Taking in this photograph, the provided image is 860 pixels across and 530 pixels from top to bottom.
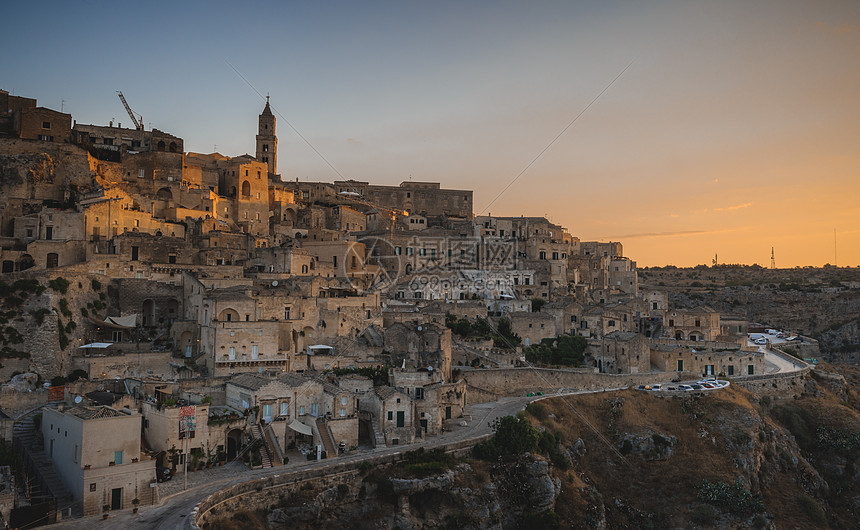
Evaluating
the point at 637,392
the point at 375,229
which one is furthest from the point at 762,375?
the point at 375,229

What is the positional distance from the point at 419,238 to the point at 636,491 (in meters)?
32.0

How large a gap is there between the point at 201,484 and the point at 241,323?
1076 centimetres

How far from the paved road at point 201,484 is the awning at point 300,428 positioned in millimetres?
1624

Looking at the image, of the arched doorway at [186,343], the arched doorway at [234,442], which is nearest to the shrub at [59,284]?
the arched doorway at [186,343]

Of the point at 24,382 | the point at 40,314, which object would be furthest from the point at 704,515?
the point at 40,314

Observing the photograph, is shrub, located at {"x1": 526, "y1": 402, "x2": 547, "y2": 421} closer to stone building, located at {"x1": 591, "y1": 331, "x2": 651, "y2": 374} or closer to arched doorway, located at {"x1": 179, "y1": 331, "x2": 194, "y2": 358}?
stone building, located at {"x1": 591, "y1": 331, "x2": 651, "y2": 374}

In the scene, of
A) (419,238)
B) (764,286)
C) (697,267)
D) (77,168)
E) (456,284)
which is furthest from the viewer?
(697,267)

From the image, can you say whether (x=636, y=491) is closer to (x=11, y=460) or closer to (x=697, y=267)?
(x=11, y=460)

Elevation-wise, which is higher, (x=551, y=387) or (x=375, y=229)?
(x=375, y=229)

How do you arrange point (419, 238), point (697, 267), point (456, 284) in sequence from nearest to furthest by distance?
point (456, 284)
point (419, 238)
point (697, 267)

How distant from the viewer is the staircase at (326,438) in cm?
2938

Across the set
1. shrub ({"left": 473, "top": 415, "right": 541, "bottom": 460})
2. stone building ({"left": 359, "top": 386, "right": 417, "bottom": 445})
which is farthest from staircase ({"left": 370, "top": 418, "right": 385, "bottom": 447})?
shrub ({"left": 473, "top": 415, "right": 541, "bottom": 460})

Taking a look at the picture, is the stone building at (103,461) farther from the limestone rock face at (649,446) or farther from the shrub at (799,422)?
the shrub at (799,422)

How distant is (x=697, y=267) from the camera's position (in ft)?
436
